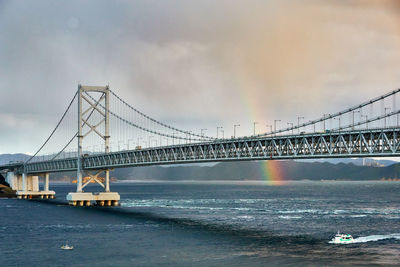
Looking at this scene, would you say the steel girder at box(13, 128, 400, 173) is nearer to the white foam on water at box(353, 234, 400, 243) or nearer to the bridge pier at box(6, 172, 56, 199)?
the white foam on water at box(353, 234, 400, 243)

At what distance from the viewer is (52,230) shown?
8444 cm

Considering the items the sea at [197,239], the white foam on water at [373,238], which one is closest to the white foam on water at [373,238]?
the white foam on water at [373,238]

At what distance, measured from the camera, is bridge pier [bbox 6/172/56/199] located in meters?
180

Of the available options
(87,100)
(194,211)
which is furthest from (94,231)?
(87,100)

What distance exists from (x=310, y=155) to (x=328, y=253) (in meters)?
19.6

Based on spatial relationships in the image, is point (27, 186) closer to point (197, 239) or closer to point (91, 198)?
point (91, 198)

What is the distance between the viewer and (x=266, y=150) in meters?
88.8

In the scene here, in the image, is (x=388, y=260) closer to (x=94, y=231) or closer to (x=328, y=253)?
(x=328, y=253)

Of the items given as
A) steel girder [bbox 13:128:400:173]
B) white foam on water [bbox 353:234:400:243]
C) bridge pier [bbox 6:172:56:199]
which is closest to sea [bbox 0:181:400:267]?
white foam on water [bbox 353:234:400:243]

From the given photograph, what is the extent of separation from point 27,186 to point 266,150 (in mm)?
116839

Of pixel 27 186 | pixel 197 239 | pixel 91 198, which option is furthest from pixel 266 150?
pixel 27 186

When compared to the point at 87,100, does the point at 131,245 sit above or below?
below

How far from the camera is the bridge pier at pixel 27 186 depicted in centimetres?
18012

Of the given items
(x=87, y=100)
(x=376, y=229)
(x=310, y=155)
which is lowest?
(x=376, y=229)
